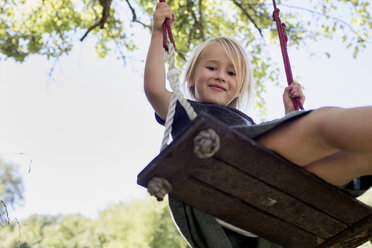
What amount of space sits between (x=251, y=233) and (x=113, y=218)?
1743 cm

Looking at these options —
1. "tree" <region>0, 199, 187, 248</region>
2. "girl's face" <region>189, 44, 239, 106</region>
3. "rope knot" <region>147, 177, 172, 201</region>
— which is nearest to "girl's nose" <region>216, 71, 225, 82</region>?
"girl's face" <region>189, 44, 239, 106</region>

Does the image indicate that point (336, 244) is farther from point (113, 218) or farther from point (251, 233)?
point (113, 218)

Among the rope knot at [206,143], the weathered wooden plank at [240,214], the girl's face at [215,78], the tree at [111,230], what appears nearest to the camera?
the rope knot at [206,143]

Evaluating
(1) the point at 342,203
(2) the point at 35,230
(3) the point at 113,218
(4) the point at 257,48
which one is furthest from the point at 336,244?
(2) the point at 35,230

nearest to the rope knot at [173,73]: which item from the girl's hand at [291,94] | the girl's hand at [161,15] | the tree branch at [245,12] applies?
the girl's hand at [161,15]

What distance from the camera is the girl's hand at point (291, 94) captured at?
2.26 metres

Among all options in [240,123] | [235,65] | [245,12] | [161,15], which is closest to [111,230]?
[245,12]

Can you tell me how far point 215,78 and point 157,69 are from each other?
1.38 feet

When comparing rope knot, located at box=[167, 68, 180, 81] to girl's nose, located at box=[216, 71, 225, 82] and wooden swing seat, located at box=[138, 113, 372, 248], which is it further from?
girl's nose, located at box=[216, 71, 225, 82]

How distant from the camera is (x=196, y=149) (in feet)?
4.08

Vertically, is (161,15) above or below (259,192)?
above

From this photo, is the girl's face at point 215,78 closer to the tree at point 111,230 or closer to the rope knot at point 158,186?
the rope knot at point 158,186

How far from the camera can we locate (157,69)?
193cm

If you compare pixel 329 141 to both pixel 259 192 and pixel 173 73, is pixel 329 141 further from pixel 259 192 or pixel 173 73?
pixel 173 73
